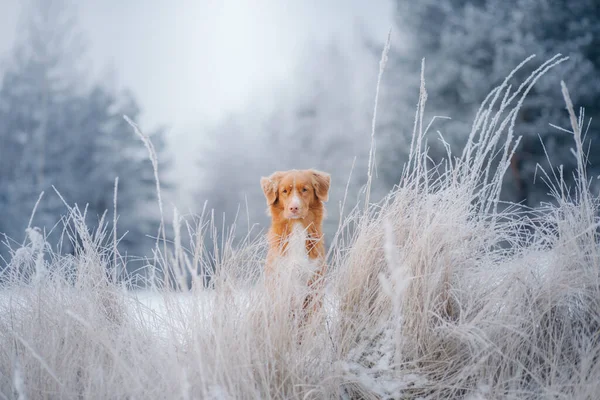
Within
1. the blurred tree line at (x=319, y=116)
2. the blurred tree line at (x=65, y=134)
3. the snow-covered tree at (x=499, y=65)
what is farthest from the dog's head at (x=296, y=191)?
the blurred tree line at (x=65, y=134)

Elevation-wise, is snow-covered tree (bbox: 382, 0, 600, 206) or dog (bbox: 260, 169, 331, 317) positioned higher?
snow-covered tree (bbox: 382, 0, 600, 206)

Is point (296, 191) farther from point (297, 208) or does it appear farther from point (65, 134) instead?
point (65, 134)

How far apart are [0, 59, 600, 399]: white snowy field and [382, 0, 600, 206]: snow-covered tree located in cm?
761

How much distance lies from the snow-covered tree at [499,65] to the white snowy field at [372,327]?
761 centimetres

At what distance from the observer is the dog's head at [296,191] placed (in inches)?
120

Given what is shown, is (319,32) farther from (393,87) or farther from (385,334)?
(385,334)

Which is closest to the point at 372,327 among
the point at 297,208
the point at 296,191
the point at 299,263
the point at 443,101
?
the point at 299,263

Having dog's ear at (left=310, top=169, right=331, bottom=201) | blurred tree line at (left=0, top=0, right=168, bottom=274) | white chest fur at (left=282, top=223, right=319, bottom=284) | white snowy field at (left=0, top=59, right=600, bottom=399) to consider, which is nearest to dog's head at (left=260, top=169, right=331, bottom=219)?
dog's ear at (left=310, top=169, right=331, bottom=201)

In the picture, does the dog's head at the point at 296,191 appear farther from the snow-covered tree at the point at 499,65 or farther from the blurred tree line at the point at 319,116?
the snow-covered tree at the point at 499,65

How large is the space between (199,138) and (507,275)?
561 inches

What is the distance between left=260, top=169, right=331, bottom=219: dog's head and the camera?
305cm

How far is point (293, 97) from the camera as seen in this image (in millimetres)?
14625

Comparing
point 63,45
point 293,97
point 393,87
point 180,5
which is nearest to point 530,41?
point 393,87

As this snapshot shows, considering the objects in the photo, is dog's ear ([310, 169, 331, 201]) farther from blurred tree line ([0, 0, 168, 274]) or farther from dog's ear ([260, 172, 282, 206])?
blurred tree line ([0, 0, 168, 274])
